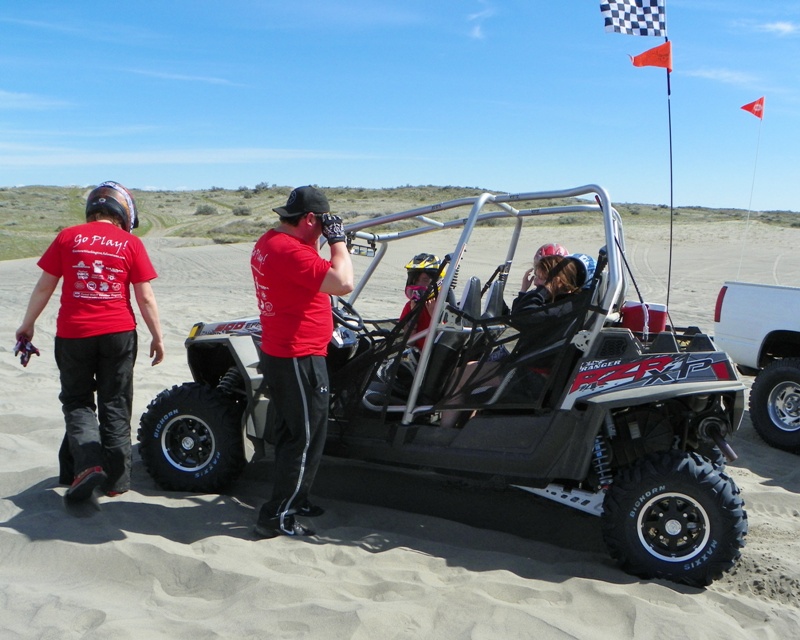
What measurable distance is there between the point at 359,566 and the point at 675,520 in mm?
1539

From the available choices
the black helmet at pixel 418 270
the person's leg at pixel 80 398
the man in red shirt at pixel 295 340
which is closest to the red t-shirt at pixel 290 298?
the man in red shirt at pixel 295 340

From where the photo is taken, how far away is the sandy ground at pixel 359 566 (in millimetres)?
3324

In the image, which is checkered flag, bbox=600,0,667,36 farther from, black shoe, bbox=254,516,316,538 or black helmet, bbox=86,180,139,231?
A: black shoe, bbox=254,516,316,538

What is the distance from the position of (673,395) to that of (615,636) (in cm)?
118

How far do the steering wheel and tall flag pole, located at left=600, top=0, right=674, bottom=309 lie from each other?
1.90m

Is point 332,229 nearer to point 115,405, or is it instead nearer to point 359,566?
point 359,566

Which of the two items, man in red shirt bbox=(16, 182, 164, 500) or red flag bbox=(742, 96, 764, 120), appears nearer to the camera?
man in red shirt bbox=(16, 182, 164, 500)

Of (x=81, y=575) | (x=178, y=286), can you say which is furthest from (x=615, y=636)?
(x=178, y=286)

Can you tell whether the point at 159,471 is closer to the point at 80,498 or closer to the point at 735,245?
the point at 80,498

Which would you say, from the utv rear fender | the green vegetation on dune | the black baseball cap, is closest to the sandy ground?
the utv rear fender

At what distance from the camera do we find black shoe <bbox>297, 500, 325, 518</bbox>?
182 inches

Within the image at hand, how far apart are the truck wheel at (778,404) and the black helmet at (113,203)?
4969 mm

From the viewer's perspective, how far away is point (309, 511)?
4660 millimetres

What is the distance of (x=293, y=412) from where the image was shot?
427 centimetres
